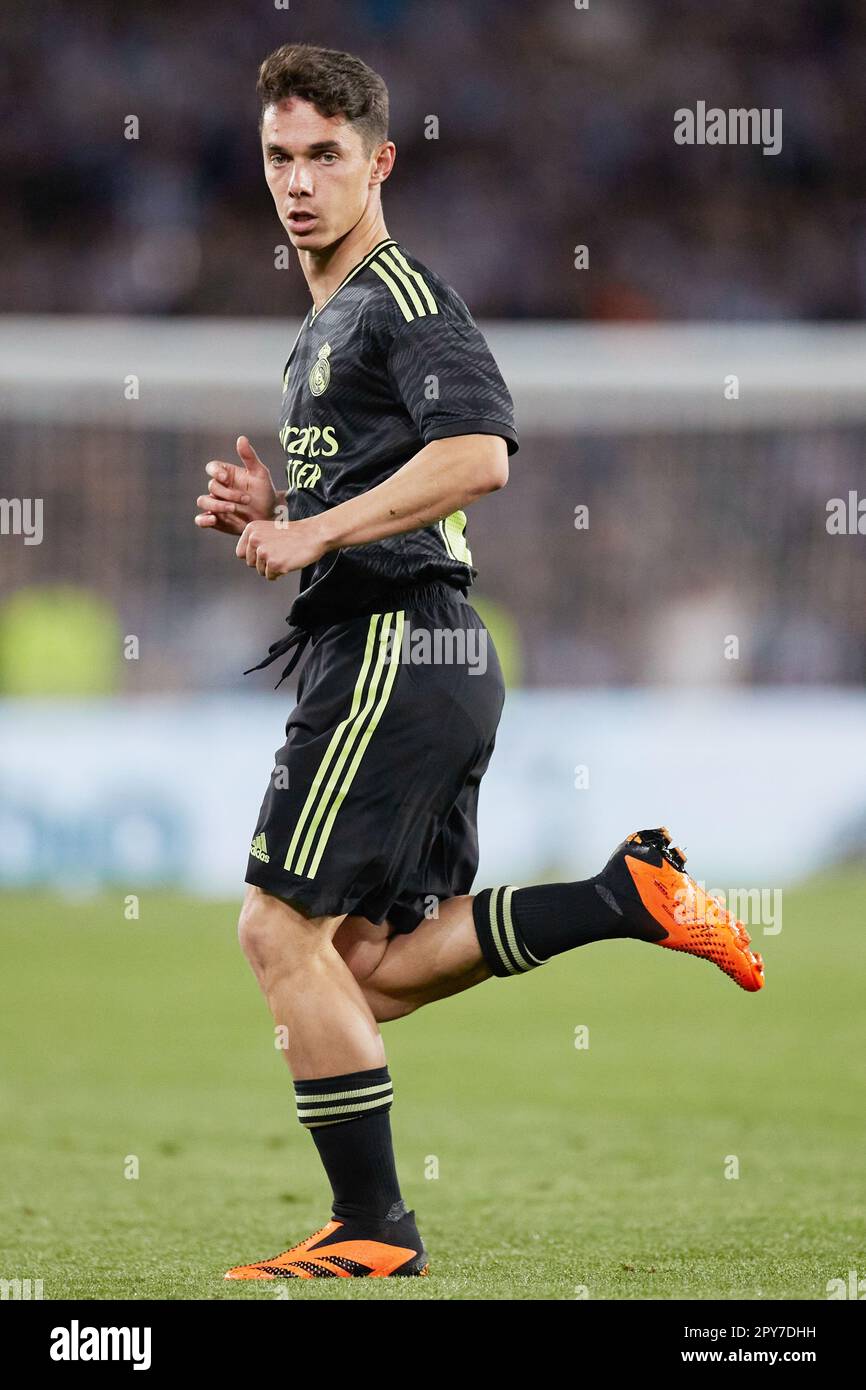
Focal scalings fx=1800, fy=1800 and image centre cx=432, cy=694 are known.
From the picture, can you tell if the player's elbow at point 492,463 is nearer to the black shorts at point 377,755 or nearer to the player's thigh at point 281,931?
the black shorts at point 377,755

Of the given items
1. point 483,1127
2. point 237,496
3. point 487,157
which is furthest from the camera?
point 487,157

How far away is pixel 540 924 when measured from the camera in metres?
4.02

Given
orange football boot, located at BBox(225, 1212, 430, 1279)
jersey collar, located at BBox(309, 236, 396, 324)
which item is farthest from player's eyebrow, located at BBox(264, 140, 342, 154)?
orange football boot, located at BBox(225, 1212, 430, 1279)

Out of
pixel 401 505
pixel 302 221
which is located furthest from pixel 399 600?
pixel 302 221

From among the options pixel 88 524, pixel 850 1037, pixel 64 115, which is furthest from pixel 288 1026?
pixel 64 115

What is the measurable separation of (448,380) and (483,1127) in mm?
2893

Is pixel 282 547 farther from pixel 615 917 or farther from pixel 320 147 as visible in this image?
pixel 615 917

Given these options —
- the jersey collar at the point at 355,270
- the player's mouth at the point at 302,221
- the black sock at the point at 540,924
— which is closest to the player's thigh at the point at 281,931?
the black sock at the point at 540,924

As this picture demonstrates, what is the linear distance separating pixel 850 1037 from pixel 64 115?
13.5 m

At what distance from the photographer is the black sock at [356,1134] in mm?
3738

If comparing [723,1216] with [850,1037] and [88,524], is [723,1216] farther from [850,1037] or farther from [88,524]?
[88,524]

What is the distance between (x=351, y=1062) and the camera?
3.74 meters

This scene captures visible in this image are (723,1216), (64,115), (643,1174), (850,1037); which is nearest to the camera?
(723,1216)

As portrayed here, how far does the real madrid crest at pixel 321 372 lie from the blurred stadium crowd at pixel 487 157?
11239mm
